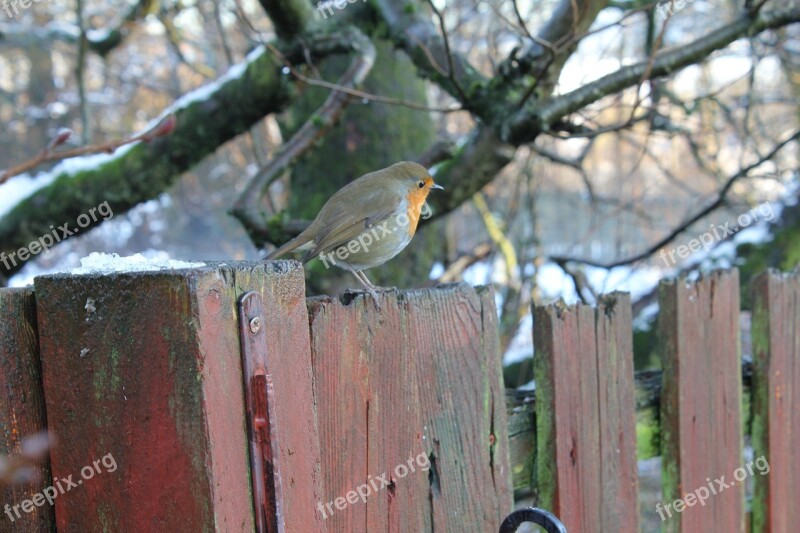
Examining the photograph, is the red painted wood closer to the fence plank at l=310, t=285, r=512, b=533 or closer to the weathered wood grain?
the fence plank at l=310, t=285, r=512, b=533

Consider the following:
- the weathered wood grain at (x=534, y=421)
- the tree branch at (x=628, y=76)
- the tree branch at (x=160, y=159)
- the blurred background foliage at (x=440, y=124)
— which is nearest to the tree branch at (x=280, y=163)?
the blurred background foliage at (x=440, y=124)

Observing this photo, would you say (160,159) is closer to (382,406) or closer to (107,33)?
(107,33)

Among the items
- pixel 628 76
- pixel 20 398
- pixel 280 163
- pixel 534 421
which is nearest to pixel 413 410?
pixel 534 421

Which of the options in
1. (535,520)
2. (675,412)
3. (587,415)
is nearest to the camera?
(535,520)

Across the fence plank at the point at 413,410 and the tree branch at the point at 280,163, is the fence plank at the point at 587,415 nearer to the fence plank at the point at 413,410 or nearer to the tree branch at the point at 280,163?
the fence plank at the point at 413,410

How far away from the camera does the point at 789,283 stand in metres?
2.15

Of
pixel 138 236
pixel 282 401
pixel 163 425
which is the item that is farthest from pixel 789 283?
pixel 138 236

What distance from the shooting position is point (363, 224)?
6.97ft

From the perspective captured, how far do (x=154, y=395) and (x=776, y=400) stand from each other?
178cm

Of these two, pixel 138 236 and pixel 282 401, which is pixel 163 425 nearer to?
pixel 282 401

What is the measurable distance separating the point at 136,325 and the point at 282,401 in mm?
239

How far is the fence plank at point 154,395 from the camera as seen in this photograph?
3.30 ft

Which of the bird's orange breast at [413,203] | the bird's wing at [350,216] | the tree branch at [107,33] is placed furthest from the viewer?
the tree branch at [107,33]

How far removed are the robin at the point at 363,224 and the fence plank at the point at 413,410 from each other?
55 centimetres
